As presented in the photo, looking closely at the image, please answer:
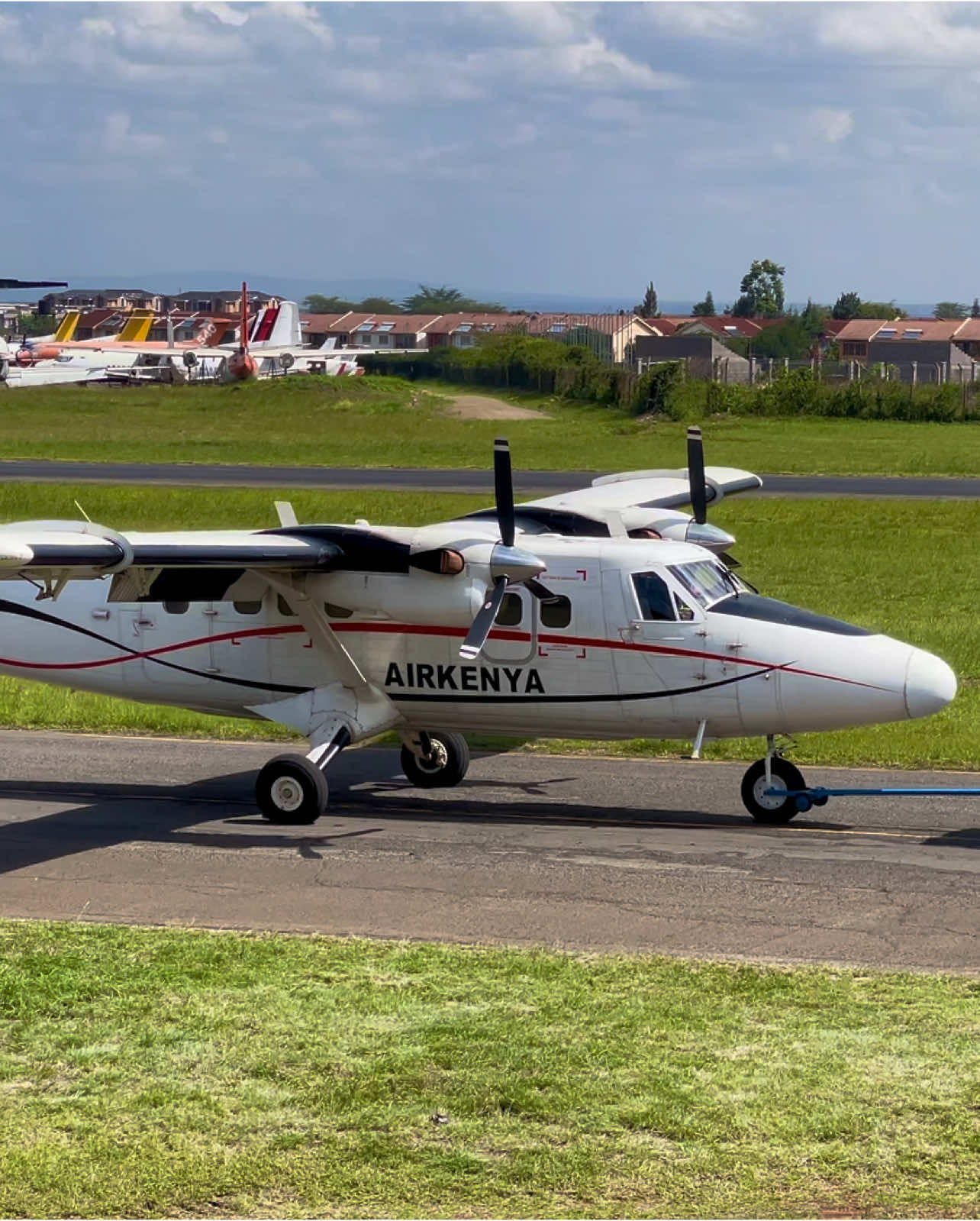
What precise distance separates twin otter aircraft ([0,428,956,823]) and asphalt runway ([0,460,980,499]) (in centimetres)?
3037

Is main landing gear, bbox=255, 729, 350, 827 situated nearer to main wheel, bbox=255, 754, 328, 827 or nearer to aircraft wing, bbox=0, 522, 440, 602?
main wheel, bbox=255, 754, 328, 827

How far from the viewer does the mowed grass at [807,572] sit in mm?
22156

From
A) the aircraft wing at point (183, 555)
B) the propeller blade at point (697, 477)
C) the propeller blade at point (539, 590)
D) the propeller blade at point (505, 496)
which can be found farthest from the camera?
the propeller blade at point (697, 477)

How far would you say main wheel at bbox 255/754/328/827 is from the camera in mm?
17859

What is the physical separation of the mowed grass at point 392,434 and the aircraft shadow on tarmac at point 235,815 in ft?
129

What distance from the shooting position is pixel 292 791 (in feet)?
58.9

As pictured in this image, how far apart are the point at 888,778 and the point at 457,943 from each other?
27.2ft

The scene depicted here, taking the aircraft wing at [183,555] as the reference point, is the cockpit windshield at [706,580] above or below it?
below

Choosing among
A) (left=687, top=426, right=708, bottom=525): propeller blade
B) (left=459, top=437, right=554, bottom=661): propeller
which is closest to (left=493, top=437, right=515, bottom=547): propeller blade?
(left=459, top=437, right=554, bottom=661): propeller

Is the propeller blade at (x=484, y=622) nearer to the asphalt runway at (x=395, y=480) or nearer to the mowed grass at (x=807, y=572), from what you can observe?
the mowed grass at (x=807, y=572)

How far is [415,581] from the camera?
18.1 metres

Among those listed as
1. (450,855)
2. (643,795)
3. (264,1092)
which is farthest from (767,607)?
(264,1092)

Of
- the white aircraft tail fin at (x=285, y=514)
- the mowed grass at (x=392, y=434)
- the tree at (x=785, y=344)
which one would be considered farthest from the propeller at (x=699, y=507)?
the tree at (x=785, y=344)

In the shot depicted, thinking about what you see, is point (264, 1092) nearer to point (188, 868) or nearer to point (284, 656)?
point (188, 868)
